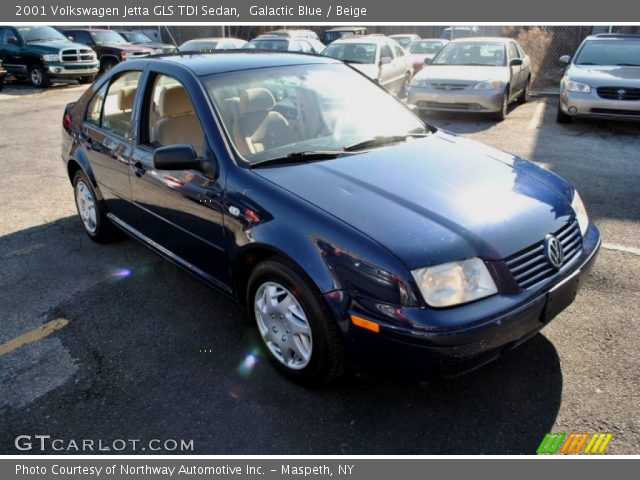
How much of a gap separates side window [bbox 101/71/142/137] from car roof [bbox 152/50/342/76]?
0.28 meters

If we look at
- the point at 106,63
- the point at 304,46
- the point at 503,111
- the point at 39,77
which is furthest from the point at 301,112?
the point at 106,63

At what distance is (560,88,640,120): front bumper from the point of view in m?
8.30

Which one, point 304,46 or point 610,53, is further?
point 304,46

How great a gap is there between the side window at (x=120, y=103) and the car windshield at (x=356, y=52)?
783 cm

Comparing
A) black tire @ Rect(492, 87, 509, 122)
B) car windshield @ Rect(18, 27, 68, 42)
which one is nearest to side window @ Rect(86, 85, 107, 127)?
black tire @ Rect(492, 87, 509, 122)

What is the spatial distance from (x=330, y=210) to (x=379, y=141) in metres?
1.04

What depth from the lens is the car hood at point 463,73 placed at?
960 cm

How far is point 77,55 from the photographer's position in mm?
16422

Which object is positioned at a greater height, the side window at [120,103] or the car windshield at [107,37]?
the side window at [120,103]

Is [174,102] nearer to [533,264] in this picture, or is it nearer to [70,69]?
[533,264]

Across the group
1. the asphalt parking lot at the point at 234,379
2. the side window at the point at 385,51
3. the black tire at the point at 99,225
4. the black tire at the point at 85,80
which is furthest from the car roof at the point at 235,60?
the black tire at the point at 85,80

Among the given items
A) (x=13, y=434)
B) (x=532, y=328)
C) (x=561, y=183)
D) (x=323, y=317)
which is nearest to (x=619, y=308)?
(x=561, y=183)

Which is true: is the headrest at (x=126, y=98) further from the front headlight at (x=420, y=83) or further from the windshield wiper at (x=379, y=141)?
the front headlight at (x=420, y=83)

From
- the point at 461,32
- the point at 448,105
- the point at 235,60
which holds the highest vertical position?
the point at 235,60
